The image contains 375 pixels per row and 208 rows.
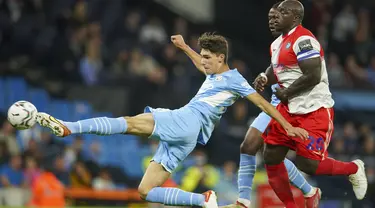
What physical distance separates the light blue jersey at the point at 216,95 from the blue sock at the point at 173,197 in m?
0.78

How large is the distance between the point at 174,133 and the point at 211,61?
0.87 m

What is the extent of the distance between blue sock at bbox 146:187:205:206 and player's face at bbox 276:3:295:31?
1.98 m

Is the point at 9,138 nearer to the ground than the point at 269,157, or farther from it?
nearer to the ground

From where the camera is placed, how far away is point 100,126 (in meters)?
9.41

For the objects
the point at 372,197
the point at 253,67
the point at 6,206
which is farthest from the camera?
the point at 253,67

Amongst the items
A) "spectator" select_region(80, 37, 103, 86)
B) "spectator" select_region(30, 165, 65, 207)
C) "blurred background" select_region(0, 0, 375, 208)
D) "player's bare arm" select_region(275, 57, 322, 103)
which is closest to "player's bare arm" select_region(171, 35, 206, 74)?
"player's bare arm" select_region(275, 57, 322, 103)

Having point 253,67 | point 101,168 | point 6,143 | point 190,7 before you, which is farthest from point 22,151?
point 190,7

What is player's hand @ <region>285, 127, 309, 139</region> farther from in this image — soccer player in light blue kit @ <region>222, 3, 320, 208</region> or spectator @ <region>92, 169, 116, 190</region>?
spectator @ <region>92, 169, 116, 190</region>

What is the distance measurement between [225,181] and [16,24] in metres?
5.08

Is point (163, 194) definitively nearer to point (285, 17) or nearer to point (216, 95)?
point (216, 95)

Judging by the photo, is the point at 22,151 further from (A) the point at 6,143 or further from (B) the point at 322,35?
(B) the point at 322,35

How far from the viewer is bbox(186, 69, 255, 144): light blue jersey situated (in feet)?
32.5

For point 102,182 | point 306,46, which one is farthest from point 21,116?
point 102,182

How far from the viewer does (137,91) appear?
1759 cm
